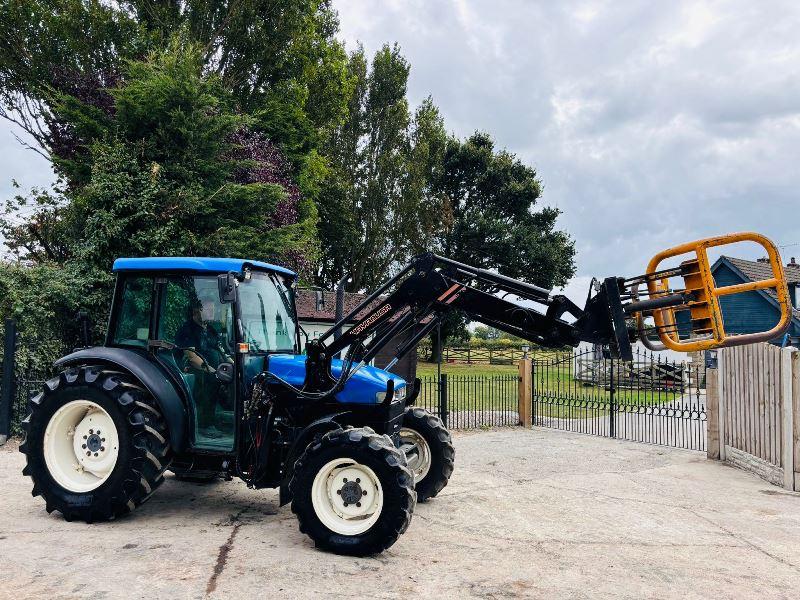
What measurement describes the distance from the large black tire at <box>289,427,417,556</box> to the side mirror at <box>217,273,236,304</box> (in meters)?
1.54

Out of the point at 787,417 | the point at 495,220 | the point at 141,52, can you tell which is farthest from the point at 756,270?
the point at 141,52

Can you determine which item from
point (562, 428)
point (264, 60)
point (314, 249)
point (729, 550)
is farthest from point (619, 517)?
point (264, 60)

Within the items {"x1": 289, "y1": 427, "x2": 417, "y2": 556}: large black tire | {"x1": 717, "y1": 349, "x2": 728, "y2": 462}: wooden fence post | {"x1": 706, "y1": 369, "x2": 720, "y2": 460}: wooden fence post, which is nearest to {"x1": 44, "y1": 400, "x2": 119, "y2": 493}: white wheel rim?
{"x1": 289, "y1": 427, "x2": 417, "y2": 556}: large black tire

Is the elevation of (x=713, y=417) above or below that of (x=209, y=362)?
below

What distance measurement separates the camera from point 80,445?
20.6 feet

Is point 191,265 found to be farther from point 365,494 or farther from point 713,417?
point 713,417

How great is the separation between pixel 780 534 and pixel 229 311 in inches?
235

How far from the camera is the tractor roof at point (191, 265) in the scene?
20.4 feet

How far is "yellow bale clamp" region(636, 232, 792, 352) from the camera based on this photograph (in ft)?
15.9

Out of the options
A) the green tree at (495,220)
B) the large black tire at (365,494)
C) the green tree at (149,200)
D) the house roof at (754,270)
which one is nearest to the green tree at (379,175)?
the green tree at (495,220)

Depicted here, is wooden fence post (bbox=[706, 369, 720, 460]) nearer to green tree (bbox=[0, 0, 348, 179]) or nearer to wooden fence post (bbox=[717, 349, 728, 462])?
wooden fence post (bbox=[717, 349, 728, 462])

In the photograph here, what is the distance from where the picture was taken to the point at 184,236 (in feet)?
44.3

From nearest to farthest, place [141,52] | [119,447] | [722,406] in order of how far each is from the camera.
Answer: [119,447] → [722,406] → [141,52]

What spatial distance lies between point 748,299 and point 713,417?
25.1 m
